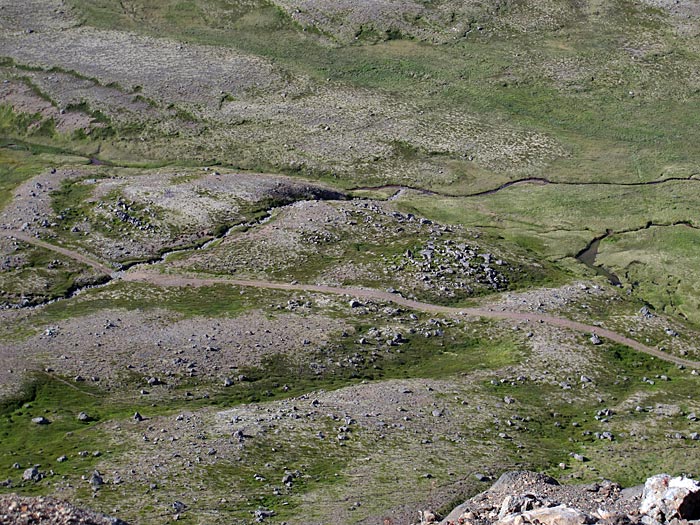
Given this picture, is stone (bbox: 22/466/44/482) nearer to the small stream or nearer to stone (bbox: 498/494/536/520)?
stone (bbox: 498/494/536/520)

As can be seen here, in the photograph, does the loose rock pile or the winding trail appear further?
the winding trail

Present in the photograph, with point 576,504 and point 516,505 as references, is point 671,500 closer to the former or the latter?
point 576,504

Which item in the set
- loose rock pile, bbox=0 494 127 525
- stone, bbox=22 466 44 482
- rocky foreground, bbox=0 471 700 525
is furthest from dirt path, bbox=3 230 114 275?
loose rock pile, bbox=0 494 127 525

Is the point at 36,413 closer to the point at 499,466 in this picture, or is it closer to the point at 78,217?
the point at 499,466

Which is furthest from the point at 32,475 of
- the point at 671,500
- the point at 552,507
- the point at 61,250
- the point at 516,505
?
the point at 61,250

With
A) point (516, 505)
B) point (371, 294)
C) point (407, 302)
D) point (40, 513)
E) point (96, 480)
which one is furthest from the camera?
point (371, 294)

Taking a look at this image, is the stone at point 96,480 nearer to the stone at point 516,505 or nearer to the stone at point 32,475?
the stone at point 32,475
